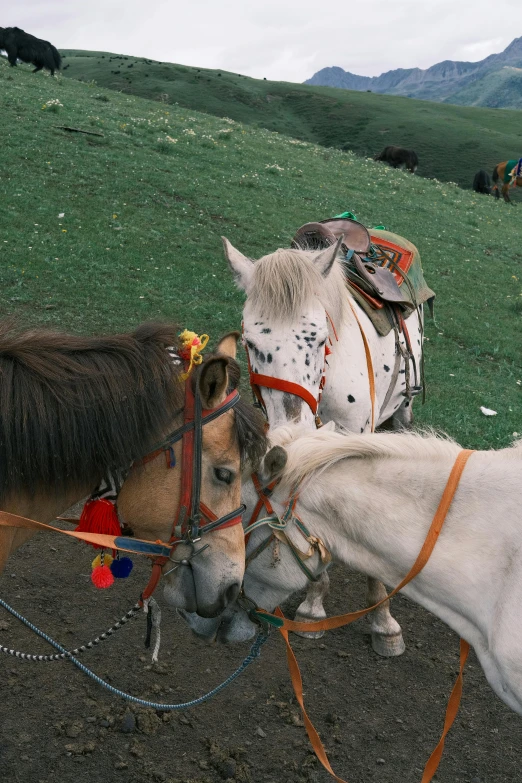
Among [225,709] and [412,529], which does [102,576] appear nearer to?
[412,529]

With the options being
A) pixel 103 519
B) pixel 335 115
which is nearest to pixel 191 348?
pixel 103 519

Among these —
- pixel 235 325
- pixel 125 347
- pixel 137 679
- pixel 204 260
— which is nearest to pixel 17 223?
pixel 204 260

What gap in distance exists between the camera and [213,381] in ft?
7.94

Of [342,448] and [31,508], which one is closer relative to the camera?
[31,508]

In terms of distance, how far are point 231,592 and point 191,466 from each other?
54cm

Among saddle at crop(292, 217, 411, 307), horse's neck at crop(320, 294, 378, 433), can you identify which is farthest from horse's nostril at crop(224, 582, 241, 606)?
saddle at crop(292, 217, 411, 307)

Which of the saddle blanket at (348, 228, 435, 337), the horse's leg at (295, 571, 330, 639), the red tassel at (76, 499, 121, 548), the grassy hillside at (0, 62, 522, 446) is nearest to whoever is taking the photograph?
the red tassel at (76, 499, 121, 548)

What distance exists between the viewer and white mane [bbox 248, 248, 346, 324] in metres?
4.12

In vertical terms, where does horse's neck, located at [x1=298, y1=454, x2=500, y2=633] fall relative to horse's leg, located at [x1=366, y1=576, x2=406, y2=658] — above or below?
above

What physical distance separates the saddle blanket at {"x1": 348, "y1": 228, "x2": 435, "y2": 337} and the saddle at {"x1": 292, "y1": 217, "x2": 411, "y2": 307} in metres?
0.08

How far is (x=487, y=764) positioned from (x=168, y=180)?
14.6m

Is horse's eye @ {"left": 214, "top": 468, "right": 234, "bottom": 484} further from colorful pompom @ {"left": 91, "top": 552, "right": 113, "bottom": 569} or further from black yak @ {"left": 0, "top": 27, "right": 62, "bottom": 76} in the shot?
black yak @ {"left": 0, "top": 27, "right": 62, "bottom": 76}

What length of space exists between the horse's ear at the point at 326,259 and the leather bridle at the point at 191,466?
2.06 m

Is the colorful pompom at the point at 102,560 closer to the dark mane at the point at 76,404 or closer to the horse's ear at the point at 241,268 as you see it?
the dark mane at the point at 76,404
